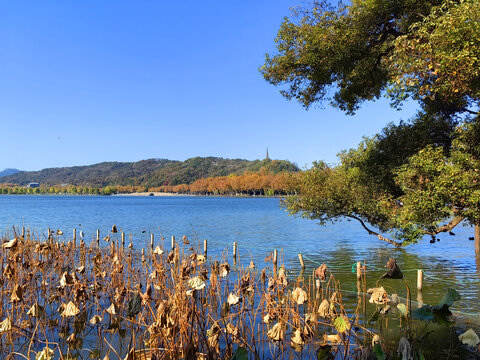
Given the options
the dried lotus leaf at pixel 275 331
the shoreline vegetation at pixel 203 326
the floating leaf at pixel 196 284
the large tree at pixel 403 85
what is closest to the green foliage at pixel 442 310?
the shoreline vegetation at pixel 203 326

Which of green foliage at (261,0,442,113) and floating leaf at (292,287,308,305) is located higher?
green foliage at (261,0,442,113)

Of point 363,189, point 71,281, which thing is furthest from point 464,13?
point 71,281

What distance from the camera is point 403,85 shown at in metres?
11.2

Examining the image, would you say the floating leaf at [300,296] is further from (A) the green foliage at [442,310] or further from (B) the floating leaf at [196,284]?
(A) the green foliage at [442,310]

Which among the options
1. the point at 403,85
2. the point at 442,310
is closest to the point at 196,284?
the point at 442,310

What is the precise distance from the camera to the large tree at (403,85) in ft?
34.4

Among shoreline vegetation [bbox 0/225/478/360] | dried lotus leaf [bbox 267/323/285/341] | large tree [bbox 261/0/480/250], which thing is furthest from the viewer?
large tree [bbox 261/0/480/250]

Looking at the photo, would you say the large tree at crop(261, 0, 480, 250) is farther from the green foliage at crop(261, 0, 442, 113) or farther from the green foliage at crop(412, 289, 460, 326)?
the green foliage at crop(412, 289, 460, 326)

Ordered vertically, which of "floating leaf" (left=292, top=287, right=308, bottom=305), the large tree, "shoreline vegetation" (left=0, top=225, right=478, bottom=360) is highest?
the large tree

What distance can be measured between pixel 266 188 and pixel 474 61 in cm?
16227

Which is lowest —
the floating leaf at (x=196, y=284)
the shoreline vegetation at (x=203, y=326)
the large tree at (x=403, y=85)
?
the shoreline vegetation at (x=203, y=326)

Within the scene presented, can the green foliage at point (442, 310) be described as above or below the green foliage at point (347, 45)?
below

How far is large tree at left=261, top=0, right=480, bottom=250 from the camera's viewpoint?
10.5 meters

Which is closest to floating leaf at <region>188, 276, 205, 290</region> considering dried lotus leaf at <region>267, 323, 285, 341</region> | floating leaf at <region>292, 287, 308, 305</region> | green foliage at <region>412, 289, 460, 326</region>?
dried lotus leaf at <region>267, 323, 285, 341</region>
